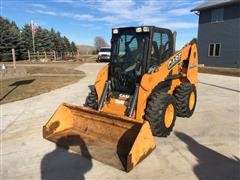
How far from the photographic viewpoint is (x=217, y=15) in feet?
73.1

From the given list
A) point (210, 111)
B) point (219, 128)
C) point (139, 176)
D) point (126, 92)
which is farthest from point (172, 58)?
point (139, 176)

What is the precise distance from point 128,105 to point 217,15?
800 inches

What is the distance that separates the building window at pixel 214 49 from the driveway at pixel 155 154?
54.9 feet

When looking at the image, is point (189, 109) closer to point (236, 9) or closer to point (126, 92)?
point (126, 92)

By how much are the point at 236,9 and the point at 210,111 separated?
16.7 m

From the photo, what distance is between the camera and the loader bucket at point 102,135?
Answer: 3.92 meters

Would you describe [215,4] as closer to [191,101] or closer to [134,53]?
[191,101]

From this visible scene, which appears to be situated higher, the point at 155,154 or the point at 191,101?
the point at 191,101

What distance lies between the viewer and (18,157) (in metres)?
4.32

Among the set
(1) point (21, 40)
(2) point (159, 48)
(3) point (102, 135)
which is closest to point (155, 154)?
(3) point (102, 135)

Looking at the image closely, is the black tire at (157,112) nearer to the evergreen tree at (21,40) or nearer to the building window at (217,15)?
the building window at (217,15)

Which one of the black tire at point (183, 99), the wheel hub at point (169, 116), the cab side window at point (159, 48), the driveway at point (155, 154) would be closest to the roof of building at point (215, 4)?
the driveway at point (155, 154)

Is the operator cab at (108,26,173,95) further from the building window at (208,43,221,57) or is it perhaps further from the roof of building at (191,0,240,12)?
the building window at (208,43,221,57)

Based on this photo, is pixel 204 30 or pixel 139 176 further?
pixel 204 30
